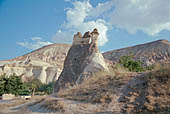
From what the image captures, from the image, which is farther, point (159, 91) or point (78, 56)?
point (78, 56)

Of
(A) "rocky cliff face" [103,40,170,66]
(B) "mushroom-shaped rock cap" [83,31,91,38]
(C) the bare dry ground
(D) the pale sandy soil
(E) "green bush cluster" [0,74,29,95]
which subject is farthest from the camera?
(A) "rocky cliff face" [103,40,170,66]

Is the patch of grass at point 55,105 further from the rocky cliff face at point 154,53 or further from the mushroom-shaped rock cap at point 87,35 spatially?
the rocky cliff face at point 154,53

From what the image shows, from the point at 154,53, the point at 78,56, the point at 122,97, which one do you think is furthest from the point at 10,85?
the point at 154,53

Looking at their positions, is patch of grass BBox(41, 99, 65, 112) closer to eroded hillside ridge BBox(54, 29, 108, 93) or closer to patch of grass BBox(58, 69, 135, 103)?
patch of grass BBox(58, 69, 135, 103)

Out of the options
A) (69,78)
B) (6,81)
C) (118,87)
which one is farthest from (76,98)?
(6,81)

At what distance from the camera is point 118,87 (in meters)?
5.94

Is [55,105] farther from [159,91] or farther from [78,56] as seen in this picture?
[78,56]

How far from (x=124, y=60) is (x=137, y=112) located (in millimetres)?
20403

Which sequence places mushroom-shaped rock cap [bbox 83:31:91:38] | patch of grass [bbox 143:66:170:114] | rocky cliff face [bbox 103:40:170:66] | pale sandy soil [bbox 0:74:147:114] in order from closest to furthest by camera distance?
patch of grass [bbox 143:66:170:114] → pale sandy soil [bbox 0:74:147:114] → mushroom-shaped rock cap [bbox 83:31:91:38] → rocky cliff face [bbox 103:40:170:66]

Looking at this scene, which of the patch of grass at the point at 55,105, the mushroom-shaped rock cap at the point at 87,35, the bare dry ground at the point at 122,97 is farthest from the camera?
the mushroom-shaped rock cap at the point at 87,35

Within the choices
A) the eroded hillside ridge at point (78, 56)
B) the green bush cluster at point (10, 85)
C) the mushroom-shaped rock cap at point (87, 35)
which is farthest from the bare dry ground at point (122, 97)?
the green bush cluster at point (10, 85)

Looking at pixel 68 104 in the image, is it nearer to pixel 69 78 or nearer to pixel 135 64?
pixel 69 78

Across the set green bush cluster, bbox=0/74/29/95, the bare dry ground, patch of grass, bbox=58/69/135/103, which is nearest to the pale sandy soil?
the bare dry ground

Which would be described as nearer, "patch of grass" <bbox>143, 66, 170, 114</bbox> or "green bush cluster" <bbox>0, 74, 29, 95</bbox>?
"patch of grass" <bbox>143, 66, 170, 114</bbox>
